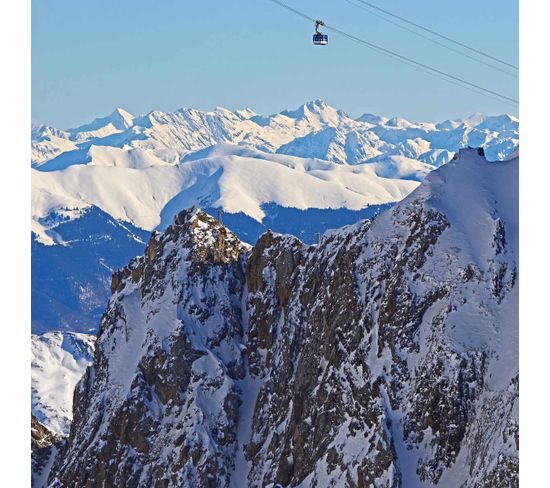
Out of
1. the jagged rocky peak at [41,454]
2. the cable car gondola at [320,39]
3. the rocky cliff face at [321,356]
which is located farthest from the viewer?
the jagged rocky peak at [41,454]

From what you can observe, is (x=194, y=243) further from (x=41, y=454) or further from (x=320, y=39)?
(x=320, y=39)

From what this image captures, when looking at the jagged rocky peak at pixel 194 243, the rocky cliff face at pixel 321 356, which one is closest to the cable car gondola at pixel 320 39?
the rocky cliff face at pixel 321 356

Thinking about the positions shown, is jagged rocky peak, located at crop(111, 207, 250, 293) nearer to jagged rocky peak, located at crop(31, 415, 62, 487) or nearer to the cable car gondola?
jagged rocky peak, located at crop(31, 415, 62, 487)

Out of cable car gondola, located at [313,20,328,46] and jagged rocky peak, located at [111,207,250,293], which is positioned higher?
jagged rocky peak, located at [111,207,250,293]

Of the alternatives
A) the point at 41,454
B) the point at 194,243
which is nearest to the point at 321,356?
the point at 194,243

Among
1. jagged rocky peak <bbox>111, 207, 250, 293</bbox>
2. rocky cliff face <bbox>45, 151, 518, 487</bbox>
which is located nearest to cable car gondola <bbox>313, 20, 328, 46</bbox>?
rocky cliff face <bbox>45, 151, 518, 487</bbox>

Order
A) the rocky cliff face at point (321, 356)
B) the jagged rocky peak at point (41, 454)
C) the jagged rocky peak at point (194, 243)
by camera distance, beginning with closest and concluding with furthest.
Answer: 1. the rocky cliff face at point (321, 356)
2. the jagged rocky peak at point (194, 243)
3. the jagged rocky peak at point (41, 454)

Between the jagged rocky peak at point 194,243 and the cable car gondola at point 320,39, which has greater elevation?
the jagged rocky peak at point 194,243

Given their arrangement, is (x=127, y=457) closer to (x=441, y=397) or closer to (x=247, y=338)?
(x=247, y=338)

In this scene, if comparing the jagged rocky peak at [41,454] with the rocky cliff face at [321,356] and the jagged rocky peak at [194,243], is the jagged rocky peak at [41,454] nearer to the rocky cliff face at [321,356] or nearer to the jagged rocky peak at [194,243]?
the rocky cliff face at [321,356]
